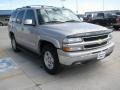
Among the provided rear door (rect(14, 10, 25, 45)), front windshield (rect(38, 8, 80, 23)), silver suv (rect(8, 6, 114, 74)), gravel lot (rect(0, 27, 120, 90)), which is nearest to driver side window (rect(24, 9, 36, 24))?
silver suv (rect(8, 6, 114, 74))

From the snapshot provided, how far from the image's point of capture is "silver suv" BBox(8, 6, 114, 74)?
4199mm

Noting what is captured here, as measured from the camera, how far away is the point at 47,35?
4.73 meters

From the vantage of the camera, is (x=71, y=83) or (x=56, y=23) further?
(x=56, y=23)

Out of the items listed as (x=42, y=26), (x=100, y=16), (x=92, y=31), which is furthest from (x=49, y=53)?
(x=100, y=16)

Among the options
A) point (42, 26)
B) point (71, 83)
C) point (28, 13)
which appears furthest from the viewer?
point (28, 13)

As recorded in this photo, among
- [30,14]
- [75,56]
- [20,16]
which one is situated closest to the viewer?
[75,56]

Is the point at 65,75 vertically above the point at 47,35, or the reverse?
the point at 47,35

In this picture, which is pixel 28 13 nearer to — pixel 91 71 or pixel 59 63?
pixel 59 63

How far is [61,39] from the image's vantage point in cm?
423

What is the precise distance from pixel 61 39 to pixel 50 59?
86cm

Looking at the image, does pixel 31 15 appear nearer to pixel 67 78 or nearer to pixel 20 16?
pixel 20 16

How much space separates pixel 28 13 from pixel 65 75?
269 cm

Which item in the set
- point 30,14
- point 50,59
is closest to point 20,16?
point 30,14

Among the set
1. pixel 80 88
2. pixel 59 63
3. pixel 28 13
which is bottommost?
pixel 80 88
